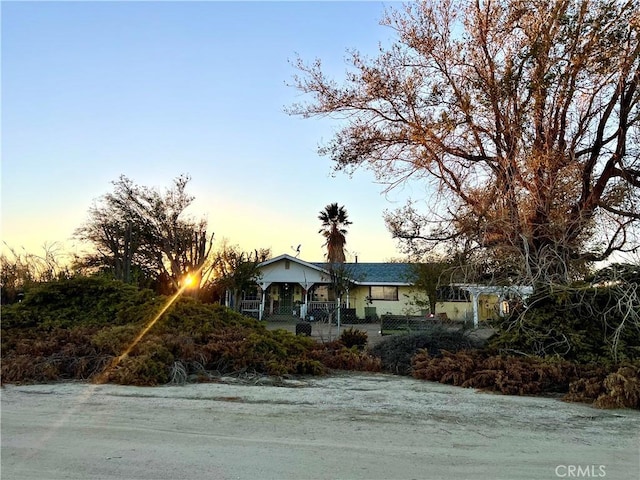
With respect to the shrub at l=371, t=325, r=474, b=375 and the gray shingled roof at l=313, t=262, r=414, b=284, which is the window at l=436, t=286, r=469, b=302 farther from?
the gray shingled roof at l=313, t=262, r=414, b=284

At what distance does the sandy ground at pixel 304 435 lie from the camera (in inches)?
187

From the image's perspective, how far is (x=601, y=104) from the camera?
45.3 feet

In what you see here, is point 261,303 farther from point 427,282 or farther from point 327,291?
point 427,282

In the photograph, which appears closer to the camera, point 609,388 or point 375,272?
point 609,388

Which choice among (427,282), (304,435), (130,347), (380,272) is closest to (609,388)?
(304,435)

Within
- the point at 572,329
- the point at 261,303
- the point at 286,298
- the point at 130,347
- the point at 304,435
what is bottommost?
the point at 304,435

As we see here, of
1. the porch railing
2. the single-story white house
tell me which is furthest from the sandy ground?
the single-story white house

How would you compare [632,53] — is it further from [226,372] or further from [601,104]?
[226,372]

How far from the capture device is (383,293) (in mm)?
37469

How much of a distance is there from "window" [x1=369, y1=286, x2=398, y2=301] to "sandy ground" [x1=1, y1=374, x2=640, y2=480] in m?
28.7

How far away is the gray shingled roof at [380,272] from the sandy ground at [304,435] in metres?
26.9

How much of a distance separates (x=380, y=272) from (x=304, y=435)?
109 ft

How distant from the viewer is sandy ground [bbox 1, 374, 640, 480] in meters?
4.76

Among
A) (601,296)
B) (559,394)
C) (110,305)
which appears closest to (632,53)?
(601,296)
